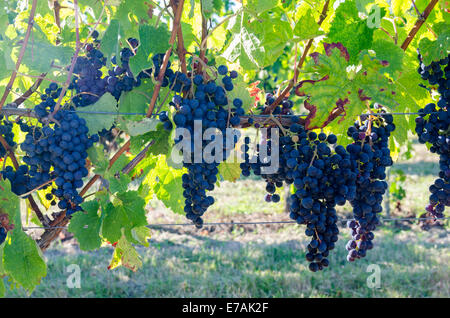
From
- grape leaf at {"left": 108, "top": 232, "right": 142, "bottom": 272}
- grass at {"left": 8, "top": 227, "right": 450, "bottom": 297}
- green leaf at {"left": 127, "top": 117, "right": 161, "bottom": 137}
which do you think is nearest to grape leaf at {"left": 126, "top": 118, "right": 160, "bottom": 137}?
green leaf at {"left": 127, "top": 117, "right": 161, "bottom": 137}

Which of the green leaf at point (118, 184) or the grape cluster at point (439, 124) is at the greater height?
the grape cluster at point (439, 124)

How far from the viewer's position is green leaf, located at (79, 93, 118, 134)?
149 centimetres

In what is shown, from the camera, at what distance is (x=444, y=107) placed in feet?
5.02

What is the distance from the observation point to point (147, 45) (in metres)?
1.33

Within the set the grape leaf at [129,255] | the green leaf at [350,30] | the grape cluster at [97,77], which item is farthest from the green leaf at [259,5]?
the grape leaf at [129,255]

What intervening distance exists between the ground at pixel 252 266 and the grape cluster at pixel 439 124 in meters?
2.38

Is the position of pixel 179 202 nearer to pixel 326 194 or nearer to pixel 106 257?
pixel 326 194

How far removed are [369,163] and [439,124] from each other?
0.29 m

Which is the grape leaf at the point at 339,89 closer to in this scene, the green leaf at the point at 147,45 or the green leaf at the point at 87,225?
the green leaf at the point at 147,45

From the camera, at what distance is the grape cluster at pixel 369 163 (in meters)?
1.48

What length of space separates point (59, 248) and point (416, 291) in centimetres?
395
